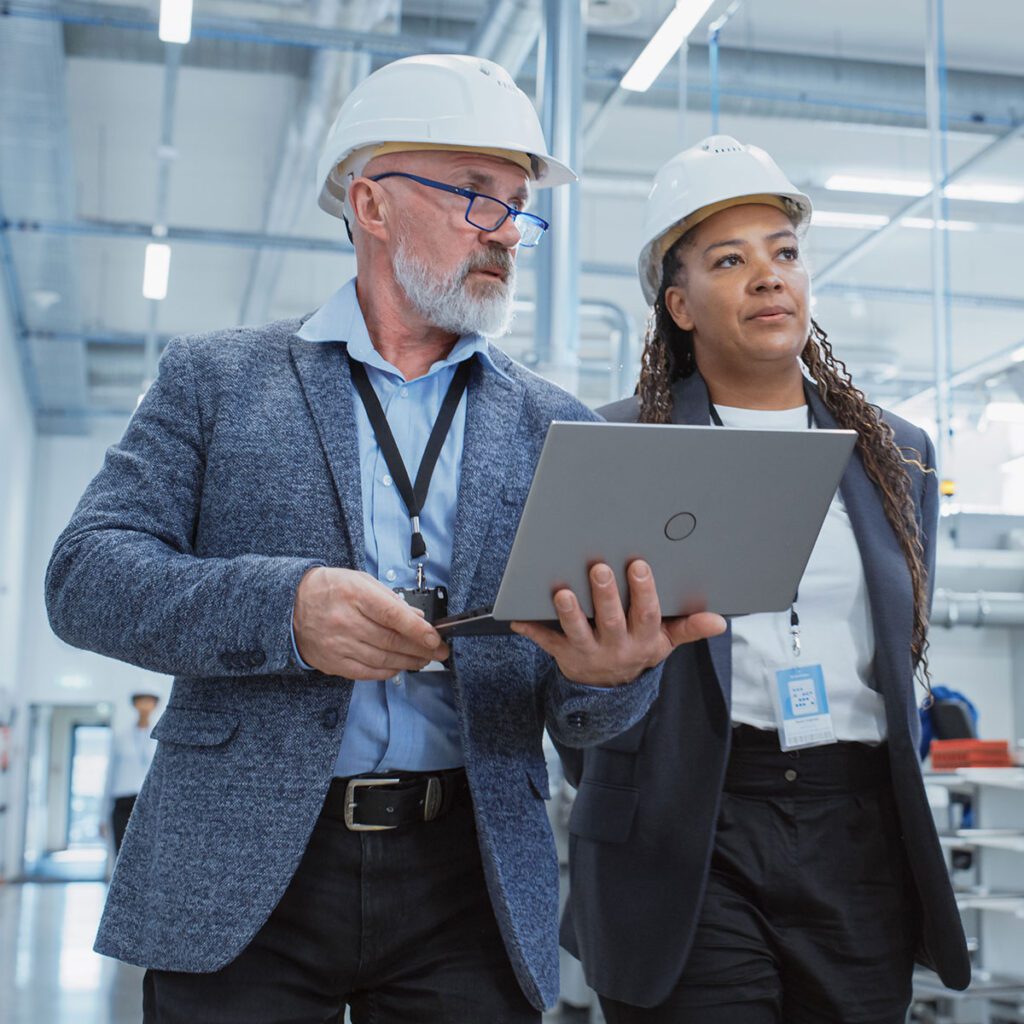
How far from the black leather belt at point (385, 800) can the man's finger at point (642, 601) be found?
0.30m

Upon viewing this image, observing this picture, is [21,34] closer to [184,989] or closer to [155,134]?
[155,134]

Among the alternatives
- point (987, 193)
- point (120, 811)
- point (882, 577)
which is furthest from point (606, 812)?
point (987, 193)

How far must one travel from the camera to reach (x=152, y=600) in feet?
4.32

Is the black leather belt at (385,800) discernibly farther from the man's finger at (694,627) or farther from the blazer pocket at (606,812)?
the blazer pocket at (606,812)

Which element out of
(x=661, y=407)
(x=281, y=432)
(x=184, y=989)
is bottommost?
(x=184, y=989)

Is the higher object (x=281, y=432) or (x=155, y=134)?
(x=155, y=134)

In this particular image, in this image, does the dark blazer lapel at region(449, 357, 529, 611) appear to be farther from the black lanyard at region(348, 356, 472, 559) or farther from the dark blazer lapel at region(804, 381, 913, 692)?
the dark blazer lapel at region(804, 381, 913, 692)

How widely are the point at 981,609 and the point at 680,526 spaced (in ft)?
25.4

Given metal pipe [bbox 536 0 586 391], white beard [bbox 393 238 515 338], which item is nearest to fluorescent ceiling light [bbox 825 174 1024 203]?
metal pipe [bbox 536 0 586 391]

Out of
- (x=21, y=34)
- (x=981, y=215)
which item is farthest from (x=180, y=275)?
(x=981, y=215)

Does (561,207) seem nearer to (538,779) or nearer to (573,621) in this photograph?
(538,779)

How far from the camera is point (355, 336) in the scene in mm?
1604

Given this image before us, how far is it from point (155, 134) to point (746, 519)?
9.12 metres

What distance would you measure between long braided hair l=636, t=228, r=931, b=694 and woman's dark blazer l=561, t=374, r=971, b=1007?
0.20 ft
